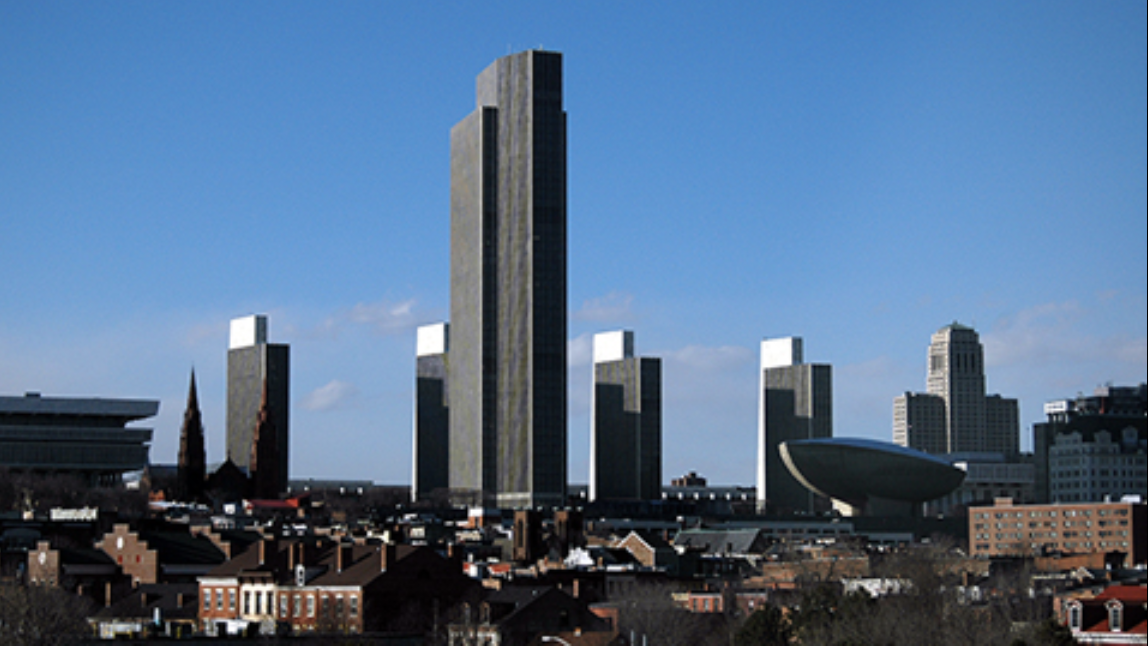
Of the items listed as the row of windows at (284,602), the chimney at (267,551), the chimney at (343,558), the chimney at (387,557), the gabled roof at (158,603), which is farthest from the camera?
the chimney at (267,551)

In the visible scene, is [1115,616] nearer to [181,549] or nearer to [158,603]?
[158,603]

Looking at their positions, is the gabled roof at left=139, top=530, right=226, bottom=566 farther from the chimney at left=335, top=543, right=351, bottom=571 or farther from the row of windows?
the chimney at left=335, top=543, right=351, bottom=571


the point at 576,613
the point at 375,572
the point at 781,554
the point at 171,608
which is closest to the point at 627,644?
the point at 576,613

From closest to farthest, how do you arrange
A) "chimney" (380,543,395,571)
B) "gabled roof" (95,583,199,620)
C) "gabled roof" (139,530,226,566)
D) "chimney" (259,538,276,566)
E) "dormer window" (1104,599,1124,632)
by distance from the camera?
1. "dormer window" (1104,599,1124,632)
2. "chimney" (380,543,395,571)
3. "gabled roof" (95,583,199,620)
4. "chimney" (259,538,276,566)
5. "gabled roof" (139,530,226,566)

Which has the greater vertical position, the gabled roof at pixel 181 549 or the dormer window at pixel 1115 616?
the gabled roof at pixel 181 549

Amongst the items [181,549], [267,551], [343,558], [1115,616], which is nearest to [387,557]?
[343,558]

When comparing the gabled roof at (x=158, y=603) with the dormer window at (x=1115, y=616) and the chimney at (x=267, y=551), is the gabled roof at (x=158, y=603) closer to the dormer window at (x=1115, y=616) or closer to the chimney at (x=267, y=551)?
the chimney at (x=267, y=551)

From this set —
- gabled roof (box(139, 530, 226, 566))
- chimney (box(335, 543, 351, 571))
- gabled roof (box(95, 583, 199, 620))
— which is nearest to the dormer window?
chimney (box(335, 543, 351, 571))

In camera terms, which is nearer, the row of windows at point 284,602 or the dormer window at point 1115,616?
the dormer window at point 1115,616

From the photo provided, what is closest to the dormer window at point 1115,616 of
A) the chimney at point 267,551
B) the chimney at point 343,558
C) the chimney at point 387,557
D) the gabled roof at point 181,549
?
the chimney at point 387,557

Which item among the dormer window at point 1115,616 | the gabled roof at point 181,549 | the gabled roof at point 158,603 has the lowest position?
the gabled roof at point 158,603

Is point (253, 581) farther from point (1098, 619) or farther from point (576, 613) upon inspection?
point (1098, 619)

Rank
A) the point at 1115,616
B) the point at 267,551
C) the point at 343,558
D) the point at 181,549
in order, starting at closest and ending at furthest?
the point at 1115,616 → the point at 343,558 → the point at 267,551 → the point at 181,549

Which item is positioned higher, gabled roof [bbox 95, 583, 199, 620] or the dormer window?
the dormer window
